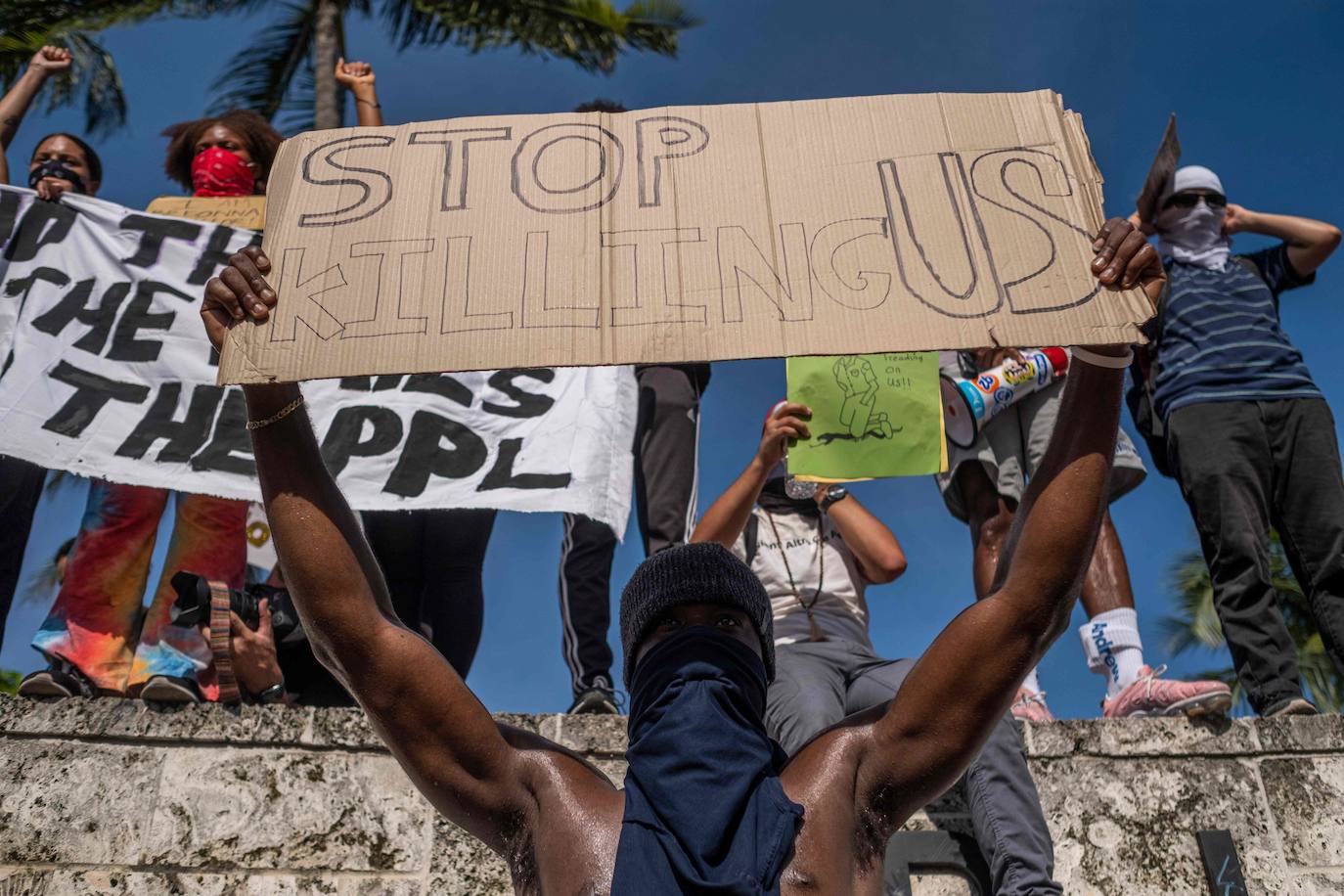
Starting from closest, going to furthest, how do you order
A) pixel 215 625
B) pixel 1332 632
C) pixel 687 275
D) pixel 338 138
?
pixel 687 275
pixel 338 138
pixel 215 625
pixel 1332 632

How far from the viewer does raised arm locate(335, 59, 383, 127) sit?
4703 mm

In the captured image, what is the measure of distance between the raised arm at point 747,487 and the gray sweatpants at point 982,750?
47 centimetres

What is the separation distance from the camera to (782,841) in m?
1.85

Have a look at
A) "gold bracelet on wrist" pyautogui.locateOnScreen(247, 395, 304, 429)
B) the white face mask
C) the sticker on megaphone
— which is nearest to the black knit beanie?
"gold bracelet on wrist" pyautogui.locateOnScreen(247, 395, 304, 429)

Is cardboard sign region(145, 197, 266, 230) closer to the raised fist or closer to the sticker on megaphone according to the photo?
the raised fist

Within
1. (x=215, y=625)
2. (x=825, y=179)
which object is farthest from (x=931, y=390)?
(x=215, y=625)

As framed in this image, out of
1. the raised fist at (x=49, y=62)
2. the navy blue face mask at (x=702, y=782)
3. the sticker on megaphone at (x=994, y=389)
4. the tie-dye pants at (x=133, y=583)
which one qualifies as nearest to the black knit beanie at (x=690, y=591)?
the navy blue face mask at (x=702, y=782)

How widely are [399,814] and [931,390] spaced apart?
2022mm

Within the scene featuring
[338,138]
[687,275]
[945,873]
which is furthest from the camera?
[945,873]

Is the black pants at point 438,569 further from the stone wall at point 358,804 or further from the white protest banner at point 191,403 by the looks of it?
the stone wall at point 358,804

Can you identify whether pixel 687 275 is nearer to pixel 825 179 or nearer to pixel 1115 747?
pixel 825 179

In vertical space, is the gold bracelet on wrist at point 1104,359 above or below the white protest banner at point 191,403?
below

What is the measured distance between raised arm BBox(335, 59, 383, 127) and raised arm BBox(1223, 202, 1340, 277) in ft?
11.7

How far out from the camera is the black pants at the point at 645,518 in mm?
3996
